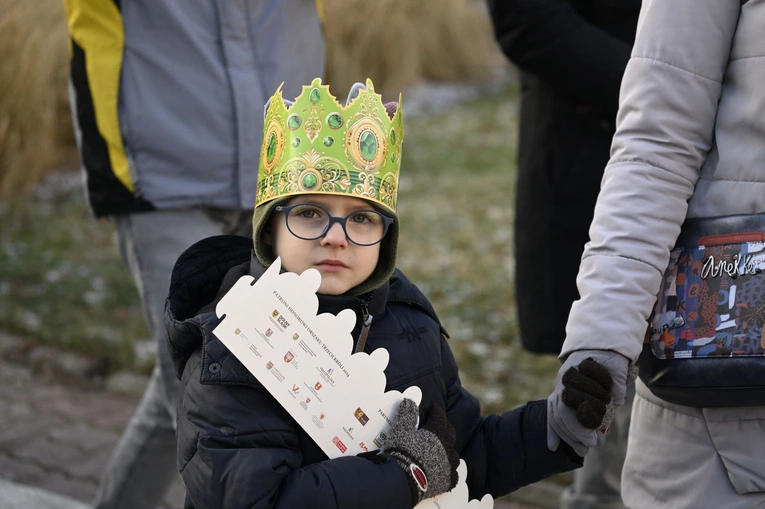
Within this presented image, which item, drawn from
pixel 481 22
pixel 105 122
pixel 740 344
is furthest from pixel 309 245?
pixel 481 22

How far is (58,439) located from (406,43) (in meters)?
9.34

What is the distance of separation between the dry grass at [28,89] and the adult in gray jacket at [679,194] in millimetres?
5804

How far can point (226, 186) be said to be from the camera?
9.12 ft

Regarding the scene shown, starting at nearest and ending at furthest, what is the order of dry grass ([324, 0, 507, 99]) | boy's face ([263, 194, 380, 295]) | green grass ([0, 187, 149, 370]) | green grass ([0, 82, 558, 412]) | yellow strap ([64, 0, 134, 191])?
boy's face ([263, 194, 380, 295])
yellow strap ([64, 0, 134, 191])
green grass ([0, 82, 558, 412])
green grass ([0, 187, 149, 370])
dry grass ([324, 0, 507, 99])

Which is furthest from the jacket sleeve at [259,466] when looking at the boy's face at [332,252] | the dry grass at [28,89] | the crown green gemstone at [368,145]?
the dry grass at [28,89]

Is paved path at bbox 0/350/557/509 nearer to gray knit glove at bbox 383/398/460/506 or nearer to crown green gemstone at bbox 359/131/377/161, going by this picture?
gray knit glove at bbox 383/398/460/506

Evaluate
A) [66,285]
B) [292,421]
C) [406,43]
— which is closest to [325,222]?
[292,421]

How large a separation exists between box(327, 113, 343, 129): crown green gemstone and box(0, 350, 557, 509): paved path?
210 centimetres

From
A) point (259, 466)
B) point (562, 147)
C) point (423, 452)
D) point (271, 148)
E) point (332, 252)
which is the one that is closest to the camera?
point (259, 466)

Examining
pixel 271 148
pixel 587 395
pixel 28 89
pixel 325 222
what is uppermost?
pixel 271 148

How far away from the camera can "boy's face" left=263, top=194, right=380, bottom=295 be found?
1966mm

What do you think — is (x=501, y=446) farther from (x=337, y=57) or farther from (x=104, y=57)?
(x=337, y=57)

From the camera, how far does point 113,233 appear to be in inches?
278

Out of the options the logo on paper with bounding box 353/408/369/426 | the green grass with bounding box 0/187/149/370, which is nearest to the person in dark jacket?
the logo on paper with bounding box 353/408/369/426
